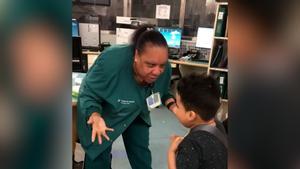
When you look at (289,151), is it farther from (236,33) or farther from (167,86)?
(167,86)

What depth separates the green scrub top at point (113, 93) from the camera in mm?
1354

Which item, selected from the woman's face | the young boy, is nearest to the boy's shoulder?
the young boy

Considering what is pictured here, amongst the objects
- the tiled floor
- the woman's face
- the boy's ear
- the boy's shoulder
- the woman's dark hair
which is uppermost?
the woman's dark hair

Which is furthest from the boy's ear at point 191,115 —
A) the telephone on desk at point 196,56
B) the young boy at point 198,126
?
the telephone on desk at point 196,56

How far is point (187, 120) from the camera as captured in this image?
45.8 inches

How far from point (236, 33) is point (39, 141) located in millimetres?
219

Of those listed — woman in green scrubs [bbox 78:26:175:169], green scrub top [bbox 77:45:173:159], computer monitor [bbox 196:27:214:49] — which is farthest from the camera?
A: computer monitor [bbox 196:27:214:49]

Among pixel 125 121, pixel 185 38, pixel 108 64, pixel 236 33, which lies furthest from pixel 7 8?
pixel 185 38

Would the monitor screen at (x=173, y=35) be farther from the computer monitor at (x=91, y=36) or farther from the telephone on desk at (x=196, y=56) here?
the computer monitor at (x=91, y=36)

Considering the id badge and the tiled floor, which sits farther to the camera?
the tiled floor

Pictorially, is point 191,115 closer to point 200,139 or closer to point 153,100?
point 200,139

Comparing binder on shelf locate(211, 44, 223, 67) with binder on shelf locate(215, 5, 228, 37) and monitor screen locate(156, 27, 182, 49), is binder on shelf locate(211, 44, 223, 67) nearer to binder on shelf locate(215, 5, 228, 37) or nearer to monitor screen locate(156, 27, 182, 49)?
binder on shelf locate(215, 5, 228, 37)

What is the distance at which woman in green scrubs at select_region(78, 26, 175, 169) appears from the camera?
4.07 feet

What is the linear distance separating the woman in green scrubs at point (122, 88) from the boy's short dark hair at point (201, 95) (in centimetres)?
16
